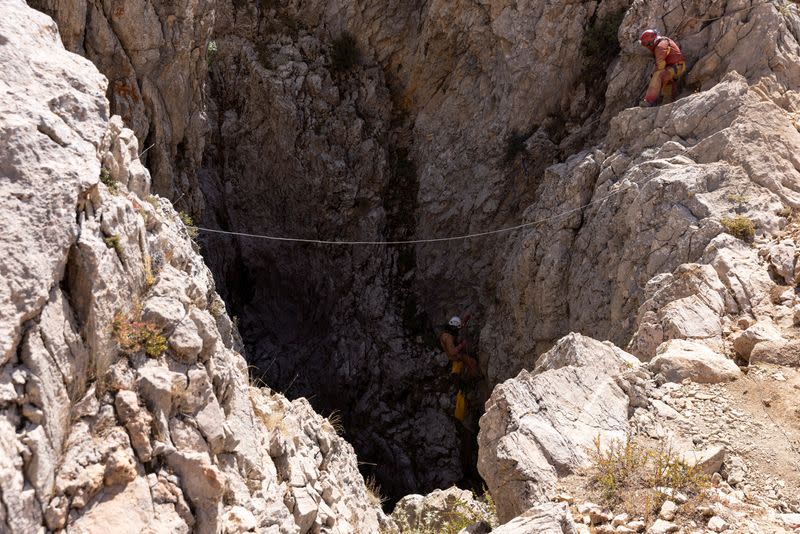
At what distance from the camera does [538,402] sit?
347 inches

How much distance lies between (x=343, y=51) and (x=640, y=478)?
1736 cm

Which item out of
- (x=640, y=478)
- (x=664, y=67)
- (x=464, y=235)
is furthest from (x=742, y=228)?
(x=464, y=235)

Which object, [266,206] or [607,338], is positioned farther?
[266,206]

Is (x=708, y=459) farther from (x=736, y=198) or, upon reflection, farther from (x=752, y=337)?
(x=736, y=198)

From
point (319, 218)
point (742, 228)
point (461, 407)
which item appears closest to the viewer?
point (742, 228)

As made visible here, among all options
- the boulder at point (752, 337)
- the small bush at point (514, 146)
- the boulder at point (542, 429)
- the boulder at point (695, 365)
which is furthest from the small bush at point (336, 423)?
the small bush at point (514, 146)

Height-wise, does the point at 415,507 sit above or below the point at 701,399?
below

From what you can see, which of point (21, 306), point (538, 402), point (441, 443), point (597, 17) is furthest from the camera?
point (441, 443)

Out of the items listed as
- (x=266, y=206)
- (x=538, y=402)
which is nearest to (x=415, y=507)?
(x=538, y=402)

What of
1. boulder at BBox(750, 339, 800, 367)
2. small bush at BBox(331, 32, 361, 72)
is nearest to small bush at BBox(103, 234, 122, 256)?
boulder at BBox(750, 339, 800, 367)

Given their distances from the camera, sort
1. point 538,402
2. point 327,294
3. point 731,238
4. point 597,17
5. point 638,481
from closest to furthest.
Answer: point 638,481, point 538,402, point 731,238, point 597,17, point 327,294

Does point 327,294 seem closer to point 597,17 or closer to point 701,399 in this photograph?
point 597,17

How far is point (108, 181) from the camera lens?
7.21m

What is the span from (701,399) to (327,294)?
46.7ft
